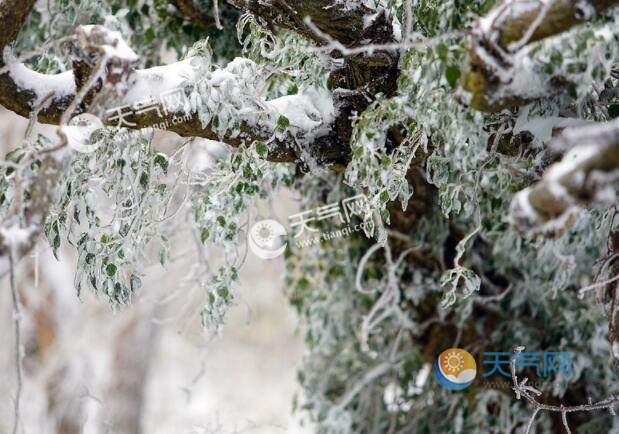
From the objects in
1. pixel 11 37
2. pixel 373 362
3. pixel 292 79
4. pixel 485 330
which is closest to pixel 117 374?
pixel 373 362

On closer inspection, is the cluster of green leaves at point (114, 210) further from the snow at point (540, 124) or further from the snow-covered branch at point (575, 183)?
the snow-covered branch at point (575, 183)

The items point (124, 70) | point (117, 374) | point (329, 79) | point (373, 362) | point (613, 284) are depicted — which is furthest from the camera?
point (117, 374)

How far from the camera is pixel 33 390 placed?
5.86m

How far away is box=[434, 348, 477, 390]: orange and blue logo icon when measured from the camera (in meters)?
3.49

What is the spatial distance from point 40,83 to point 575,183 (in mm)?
1407

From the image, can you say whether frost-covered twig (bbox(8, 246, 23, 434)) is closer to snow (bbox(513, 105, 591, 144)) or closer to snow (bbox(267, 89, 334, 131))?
snow (bbox(267, 89, 334, 131))

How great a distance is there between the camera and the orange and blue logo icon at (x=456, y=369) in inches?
137

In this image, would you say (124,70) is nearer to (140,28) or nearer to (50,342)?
(140,28)

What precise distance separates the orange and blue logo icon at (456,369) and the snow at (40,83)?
2256 mm

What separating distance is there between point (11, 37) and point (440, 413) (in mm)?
2812

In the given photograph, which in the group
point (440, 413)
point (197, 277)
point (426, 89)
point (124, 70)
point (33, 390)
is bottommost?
point (33, 390)

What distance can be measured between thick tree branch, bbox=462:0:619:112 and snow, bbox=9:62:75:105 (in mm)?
1076

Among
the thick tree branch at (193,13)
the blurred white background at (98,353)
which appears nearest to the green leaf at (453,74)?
the thick tree branch at (193,13)

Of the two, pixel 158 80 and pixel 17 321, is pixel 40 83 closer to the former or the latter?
pixel 158 80
